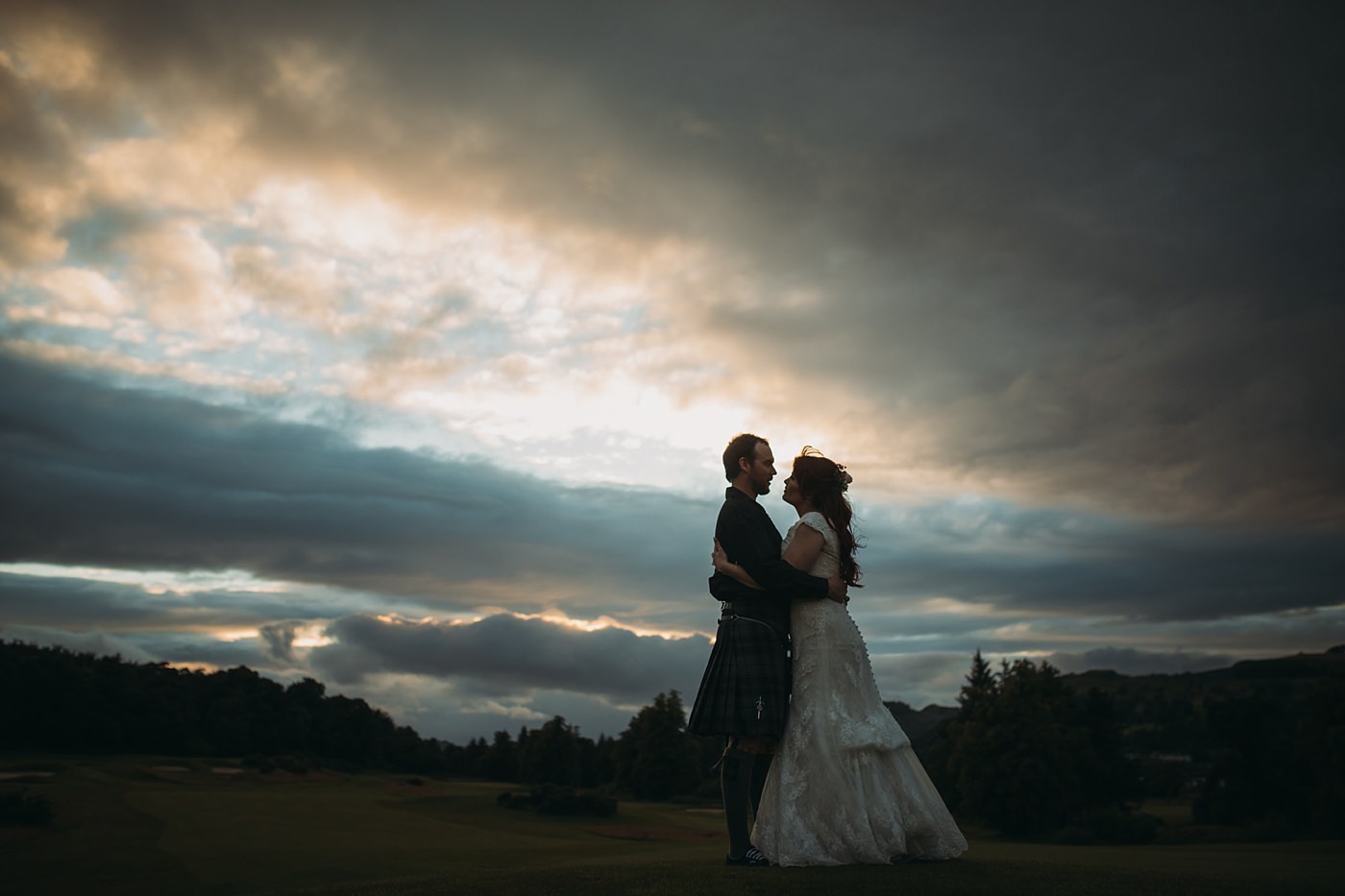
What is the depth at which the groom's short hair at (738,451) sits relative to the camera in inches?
360

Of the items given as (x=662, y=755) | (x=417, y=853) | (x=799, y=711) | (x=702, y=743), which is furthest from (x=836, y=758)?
(x=702, y=743)

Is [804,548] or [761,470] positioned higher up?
[761,470]

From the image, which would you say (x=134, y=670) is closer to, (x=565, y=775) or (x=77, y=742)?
(x=77, y=742)

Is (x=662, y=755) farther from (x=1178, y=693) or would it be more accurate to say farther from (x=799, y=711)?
(x=1178, y=693)

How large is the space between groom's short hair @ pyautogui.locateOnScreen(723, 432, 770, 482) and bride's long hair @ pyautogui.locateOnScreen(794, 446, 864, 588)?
0.57 m

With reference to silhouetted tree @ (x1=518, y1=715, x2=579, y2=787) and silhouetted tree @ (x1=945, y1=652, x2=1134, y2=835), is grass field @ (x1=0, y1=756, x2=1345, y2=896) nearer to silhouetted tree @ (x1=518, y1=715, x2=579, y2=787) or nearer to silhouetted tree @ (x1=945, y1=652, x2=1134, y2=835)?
silhouetted tree @ (x1=945, y1=652, x2=1134, y2=835)

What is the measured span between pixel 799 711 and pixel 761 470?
2424 millimetres

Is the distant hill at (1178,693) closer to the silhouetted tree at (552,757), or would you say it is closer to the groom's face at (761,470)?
the silhouetted tree at (552,757)

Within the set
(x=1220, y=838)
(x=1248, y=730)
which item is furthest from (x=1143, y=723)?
(x=1220, y=838)

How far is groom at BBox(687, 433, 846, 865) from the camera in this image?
8469mm

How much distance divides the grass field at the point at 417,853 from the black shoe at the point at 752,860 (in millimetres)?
307

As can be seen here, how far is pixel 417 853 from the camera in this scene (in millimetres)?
26547

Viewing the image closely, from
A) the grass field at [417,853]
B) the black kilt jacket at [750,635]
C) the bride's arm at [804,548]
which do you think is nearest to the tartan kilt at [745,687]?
the black kilt jacket at [750,635]

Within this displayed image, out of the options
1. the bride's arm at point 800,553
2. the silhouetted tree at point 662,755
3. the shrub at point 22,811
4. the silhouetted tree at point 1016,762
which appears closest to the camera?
the bride's arm at point 800,553
